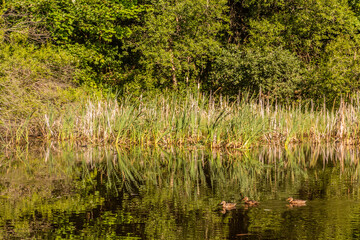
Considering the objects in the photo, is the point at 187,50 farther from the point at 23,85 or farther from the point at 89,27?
the point at 23,85

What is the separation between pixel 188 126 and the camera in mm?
14797

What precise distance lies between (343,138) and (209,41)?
11.6m

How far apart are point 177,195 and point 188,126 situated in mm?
7189

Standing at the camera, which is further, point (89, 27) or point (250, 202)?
point (89, 27)

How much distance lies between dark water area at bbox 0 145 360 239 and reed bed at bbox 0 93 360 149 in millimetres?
1083

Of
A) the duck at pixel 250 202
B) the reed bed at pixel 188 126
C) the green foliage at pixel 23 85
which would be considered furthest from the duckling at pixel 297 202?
the green foliage at pixel 23 85

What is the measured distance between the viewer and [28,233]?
5508 mm

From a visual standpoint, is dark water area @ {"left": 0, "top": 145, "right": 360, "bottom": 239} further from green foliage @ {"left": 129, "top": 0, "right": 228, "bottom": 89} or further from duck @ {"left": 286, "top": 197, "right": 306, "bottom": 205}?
green foliage @ {"left": 129, "top": 0, "right": 228, "bottom": 89}

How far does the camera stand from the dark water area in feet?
18.4

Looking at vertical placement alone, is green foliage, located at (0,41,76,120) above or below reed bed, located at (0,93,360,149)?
above

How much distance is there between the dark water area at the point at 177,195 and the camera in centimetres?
562

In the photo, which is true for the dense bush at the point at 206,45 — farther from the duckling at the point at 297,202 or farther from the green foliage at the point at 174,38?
the duckling at the point at 297,202

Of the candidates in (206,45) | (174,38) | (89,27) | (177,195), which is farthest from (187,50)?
(177,195)

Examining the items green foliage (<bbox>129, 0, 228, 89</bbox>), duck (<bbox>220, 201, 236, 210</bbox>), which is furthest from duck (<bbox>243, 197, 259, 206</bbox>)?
green foliage (<bbox>129, 0, 228, 89</bbox>)
